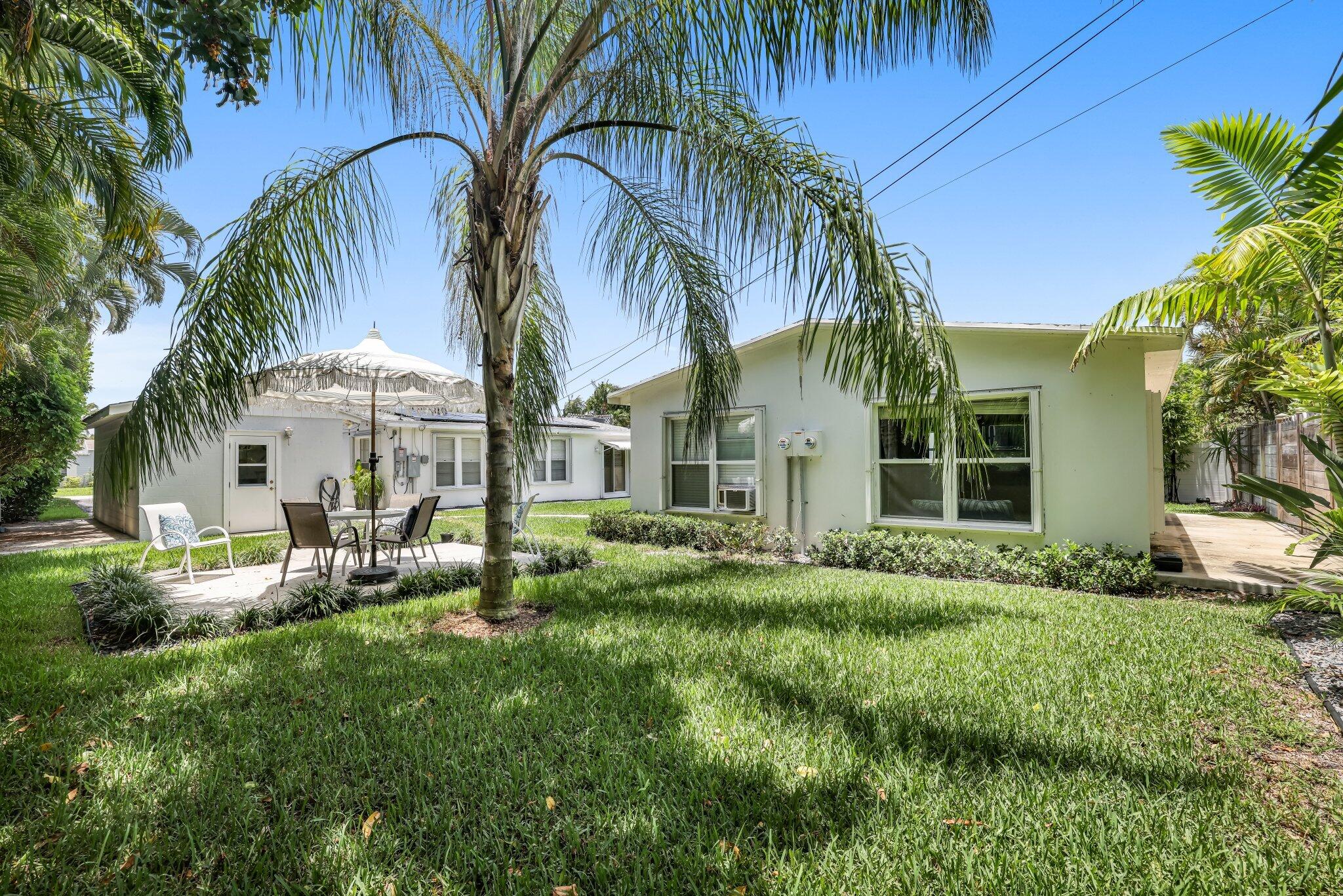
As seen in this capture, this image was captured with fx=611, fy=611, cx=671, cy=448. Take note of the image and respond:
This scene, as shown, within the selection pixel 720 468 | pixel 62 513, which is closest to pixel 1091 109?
pixel 720 468

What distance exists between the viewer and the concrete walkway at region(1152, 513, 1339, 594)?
22.5ft

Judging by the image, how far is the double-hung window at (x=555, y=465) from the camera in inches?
827

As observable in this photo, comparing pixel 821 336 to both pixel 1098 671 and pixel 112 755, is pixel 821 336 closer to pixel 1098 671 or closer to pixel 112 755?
pixel 1098 671

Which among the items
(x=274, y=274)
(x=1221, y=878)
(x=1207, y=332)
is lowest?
(x=1221, y=878)

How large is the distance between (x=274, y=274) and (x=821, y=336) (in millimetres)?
7214

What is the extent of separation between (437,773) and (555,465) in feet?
63.0

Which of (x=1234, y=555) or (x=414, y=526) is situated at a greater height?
(x=414, y=526)

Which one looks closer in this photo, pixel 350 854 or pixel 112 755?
pixel 350 854

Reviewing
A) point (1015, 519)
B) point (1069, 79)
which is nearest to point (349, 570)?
point (1015, 519)

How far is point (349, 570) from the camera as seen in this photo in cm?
817

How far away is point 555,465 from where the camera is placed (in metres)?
21.8

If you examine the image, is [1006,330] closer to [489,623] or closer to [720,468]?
[720,468]

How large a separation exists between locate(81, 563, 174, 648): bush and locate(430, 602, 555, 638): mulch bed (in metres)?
2.28

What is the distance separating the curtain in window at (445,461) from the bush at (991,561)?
13.3m
